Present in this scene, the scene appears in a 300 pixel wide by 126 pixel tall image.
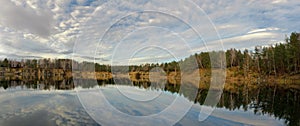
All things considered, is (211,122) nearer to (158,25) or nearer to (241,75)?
(158,25)

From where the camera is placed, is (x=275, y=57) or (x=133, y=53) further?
(x=275, y=57)

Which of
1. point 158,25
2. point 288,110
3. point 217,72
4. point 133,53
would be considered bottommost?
point 288,110

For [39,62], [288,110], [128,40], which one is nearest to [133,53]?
[128,40]

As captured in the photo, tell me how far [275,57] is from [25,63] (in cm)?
13202

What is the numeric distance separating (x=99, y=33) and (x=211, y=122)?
7417mm

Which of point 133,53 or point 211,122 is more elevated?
point 133,53

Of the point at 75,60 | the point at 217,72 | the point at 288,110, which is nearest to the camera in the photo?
the point at 217,72

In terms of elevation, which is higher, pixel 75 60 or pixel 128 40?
pixel 128 40

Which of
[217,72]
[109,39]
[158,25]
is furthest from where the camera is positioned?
[158,25]

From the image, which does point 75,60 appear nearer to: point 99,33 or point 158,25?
point 99,33

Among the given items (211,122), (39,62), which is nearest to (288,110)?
(211,122)

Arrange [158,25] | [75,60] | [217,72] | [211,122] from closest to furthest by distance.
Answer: [217,72] < [75,60] < [158,25] < [211,122]

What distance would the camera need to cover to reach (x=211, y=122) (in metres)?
11.7

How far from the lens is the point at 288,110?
16.7 m
